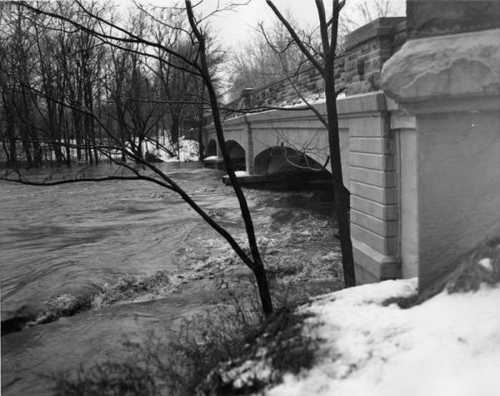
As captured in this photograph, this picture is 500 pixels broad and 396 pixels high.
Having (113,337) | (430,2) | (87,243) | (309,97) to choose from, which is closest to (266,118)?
(309,97)

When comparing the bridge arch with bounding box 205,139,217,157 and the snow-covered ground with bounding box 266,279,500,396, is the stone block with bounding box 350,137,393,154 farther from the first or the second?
the bridge arch with bounding box 205,139,217,157

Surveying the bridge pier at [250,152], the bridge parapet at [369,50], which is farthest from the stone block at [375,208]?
the bridge pier at [250,152]

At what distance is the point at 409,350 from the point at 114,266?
906cm

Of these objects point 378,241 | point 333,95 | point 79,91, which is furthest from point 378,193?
point 79,91

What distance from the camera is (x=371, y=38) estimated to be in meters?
7.80

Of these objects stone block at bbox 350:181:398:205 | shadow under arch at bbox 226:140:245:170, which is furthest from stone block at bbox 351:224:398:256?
shadow under arch at bbox 226:140:245:170

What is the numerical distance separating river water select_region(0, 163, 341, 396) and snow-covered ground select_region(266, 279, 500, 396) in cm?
416

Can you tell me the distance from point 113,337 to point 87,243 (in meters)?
6.24

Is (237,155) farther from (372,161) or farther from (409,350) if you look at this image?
(409,350)

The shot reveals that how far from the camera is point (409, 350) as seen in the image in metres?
2.10

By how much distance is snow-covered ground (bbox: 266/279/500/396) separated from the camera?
189 cm

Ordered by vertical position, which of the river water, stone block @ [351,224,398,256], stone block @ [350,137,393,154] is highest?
stone block @ [350,137,393,154]

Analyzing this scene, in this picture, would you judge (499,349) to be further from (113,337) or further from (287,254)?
(287,254)

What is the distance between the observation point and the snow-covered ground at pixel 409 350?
1894mm
